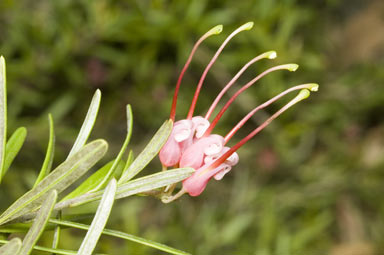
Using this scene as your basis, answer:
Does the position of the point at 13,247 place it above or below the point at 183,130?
below

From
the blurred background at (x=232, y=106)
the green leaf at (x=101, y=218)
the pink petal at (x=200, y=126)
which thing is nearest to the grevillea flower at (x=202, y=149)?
the pink petal at (x=200, y=126)

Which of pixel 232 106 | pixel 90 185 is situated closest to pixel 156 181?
pixel 90 185

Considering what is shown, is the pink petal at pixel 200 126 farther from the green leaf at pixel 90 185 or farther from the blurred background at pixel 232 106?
the blurred background at pixel 232 106

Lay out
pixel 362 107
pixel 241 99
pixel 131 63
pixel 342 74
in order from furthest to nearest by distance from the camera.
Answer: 1. pixel 342 74
2. pixel 362 107
3. pixel 241 99
4. pixel 131 63

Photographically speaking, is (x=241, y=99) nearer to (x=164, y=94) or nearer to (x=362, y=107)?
(x=164, y=94)

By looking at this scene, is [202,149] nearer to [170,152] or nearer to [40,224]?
[170,152]

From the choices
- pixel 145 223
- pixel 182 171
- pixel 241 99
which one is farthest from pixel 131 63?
pixel 182 171
